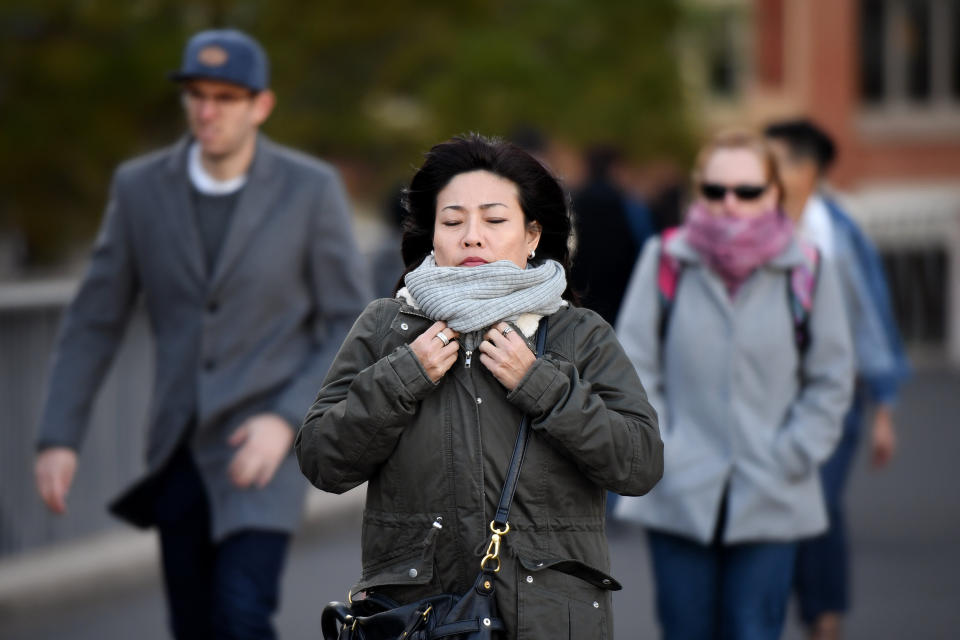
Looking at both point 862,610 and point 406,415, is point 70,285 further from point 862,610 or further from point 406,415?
point 406,415

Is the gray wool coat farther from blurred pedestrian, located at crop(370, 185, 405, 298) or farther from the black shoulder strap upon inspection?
blurred pedestrian, located at crop(370, 185, 405, 298)

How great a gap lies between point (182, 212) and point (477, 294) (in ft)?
6.89

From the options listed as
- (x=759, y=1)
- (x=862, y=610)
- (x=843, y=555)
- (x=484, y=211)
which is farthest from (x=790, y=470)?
(x=759, y=1)

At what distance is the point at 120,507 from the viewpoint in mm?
5391

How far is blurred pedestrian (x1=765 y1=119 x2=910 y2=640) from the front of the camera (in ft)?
22.4

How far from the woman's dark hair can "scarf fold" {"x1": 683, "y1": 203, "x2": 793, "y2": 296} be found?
5.11 ft

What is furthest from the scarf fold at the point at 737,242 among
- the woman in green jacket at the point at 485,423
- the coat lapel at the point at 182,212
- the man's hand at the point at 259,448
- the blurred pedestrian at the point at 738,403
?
the woman in green jacket at the point at 485,423

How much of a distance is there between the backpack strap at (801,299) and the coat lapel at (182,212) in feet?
6.19

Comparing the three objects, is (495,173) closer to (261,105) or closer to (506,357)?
(506,357)

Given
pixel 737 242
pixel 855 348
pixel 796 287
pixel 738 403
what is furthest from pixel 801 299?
pixel 855 348

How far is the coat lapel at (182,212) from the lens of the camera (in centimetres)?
535

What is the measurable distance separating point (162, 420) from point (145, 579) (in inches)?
169

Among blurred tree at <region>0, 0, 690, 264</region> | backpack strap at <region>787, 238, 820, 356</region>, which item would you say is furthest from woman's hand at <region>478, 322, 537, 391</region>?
blurred tree at <region>0, 0, 690, 264</region>

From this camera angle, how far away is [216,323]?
17.5ft
